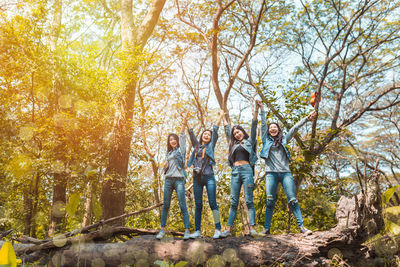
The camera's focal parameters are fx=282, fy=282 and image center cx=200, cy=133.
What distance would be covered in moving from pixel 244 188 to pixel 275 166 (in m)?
0.57

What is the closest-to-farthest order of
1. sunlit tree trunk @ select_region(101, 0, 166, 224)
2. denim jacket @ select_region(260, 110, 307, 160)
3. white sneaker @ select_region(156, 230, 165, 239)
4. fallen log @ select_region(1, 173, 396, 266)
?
1. fallen log @ select_region(1, 173, 396, 266)
2. white sneaker @ select_region(156, 230, 165, 239)
3. denim jacket @ select_region(260, 110, 307, 160)
4. sunlit tree trunk @ select_region(101, 0, 166, 224)

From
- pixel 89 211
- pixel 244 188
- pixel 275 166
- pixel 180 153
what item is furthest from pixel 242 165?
pixel 89 211

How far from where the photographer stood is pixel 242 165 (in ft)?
13.8

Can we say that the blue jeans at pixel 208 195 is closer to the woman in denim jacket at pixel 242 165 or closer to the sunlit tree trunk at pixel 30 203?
the woman in denim jacket at pixel 242 165

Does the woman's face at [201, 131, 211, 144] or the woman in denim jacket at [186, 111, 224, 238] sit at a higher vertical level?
the woman's face at [201, 131, 211, 144]

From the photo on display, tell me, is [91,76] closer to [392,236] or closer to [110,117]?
[110,117]

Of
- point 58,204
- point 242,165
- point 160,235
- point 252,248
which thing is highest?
point 242,165

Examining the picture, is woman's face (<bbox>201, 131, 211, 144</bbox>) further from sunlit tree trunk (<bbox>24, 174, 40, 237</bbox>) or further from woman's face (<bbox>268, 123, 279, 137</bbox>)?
sunlit tree trunk (<bbox>24, 174, 40, 237</bbox>)

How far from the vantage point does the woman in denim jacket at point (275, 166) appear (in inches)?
158

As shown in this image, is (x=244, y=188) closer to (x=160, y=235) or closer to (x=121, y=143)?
(x=160, y=235)

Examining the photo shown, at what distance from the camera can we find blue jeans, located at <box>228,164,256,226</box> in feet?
13.2

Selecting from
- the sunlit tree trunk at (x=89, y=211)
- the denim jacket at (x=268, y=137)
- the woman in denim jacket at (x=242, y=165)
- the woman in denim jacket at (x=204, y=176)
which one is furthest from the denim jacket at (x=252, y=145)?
the sunlit tree trunk at (x=89, y=211)

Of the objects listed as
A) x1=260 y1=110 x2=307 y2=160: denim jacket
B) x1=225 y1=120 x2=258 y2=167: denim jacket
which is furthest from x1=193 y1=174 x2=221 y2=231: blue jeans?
x1=260 y1=110 x2=307 y2=160: denim jacket

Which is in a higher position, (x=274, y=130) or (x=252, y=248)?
(x=274, y=130)
